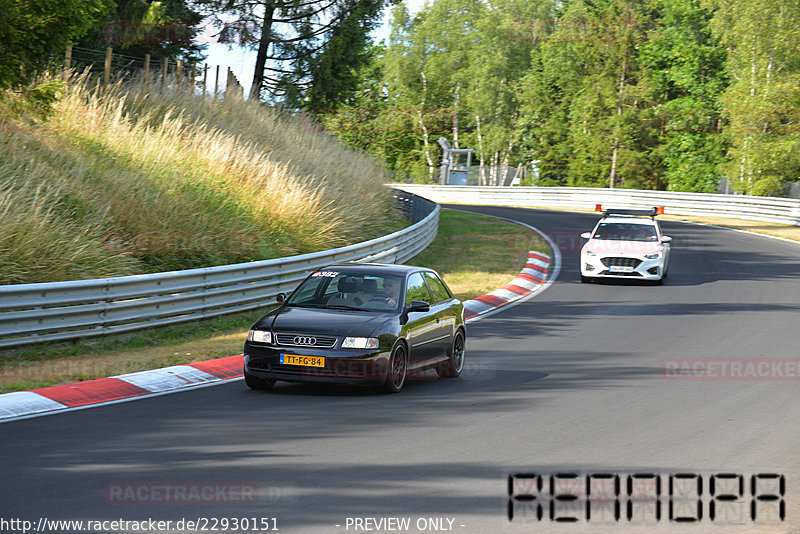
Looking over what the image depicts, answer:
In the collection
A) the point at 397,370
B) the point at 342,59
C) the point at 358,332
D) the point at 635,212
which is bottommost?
the point at 397,370

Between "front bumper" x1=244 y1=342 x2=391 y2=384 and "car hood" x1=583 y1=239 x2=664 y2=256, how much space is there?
14.7 metres

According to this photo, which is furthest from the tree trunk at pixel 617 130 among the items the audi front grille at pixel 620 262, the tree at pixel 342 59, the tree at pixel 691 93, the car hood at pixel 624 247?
the audi front grille at pixel 620 262

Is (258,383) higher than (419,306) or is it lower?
lower

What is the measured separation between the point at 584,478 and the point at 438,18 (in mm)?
86773

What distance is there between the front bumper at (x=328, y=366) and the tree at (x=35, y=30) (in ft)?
28.9

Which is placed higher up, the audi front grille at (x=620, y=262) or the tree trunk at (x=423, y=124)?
the tree trunk at (x=423, y=124)

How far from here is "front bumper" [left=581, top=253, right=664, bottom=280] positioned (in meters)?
24.0

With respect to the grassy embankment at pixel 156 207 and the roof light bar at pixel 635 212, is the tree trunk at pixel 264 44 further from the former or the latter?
the roof light bar at pixel 635 212

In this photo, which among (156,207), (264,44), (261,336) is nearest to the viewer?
(261,336)

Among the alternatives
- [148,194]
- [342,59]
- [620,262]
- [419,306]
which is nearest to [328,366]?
[419,306]

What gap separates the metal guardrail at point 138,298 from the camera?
1231 cm

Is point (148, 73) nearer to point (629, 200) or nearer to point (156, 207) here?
point (156, 207)

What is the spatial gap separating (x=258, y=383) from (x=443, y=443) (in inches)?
123

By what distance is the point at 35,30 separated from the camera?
16.8 metres
